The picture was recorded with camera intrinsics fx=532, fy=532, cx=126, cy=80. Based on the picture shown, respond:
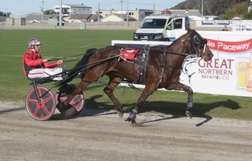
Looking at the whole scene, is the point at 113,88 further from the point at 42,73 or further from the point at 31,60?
the point at 31,60

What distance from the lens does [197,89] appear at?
46.6ft

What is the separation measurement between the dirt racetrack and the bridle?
1.44 m

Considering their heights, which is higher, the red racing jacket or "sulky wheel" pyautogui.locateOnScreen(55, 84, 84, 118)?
the red racing jacket

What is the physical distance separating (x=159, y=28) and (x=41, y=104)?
23342mm

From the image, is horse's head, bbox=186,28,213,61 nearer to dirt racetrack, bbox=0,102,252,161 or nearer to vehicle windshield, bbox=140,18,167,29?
dirt racetrack, bbox=0,102,252,161

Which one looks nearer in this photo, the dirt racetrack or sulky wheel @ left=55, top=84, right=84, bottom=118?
the dirt racetrack

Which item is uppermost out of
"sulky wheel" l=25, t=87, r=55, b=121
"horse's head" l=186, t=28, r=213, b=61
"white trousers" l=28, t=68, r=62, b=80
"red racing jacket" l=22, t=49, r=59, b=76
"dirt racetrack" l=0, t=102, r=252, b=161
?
"horse's head" l=186, t=28, r=213, b=61

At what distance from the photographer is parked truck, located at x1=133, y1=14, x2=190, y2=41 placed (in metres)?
32.2

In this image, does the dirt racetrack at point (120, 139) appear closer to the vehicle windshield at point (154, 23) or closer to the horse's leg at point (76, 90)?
the horse's leg at point (76, 90)

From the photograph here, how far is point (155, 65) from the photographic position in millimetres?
10055

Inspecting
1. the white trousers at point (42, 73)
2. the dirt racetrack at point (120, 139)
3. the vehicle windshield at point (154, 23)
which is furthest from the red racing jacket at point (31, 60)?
the vehicle windshield at point (154, 23)

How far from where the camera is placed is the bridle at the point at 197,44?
9.91 meters

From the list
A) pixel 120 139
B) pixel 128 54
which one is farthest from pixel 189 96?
pixel 120 139

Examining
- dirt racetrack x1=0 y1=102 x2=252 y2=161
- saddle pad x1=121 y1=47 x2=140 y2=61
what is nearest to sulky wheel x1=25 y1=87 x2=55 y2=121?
dirt racetrack x1=0 y1=102 x2=252 y2=161
